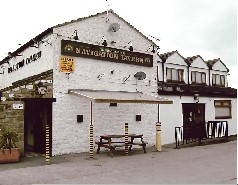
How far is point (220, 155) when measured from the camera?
13117 mm

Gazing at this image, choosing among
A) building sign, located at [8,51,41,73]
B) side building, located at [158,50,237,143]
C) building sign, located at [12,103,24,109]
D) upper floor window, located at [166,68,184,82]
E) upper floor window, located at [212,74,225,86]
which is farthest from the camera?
upper floor window, located at [212,74,225,86]

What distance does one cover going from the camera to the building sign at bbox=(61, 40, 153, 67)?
13.8 m

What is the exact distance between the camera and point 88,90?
14250 mm

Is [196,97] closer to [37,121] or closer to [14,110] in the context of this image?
[37,121]

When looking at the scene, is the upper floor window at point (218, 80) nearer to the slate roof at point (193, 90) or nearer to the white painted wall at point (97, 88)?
the slate roof at point (193, 90)

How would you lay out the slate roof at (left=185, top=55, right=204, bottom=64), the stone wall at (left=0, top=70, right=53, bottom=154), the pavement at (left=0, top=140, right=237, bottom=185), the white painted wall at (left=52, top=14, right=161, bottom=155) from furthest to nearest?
the slate roof at (left=185, top=55, right=204, bottom=64)
the white painted wall at (left=52, top=14, right=161, bottom=155)
the stone wall at (left=0, top=70, right=53, bottom=154)
the pavement at (left=0, top=140, right=237, bottom=185)

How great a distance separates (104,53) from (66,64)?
2181 millimetres

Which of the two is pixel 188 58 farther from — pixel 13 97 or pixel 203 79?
pixel 13 97

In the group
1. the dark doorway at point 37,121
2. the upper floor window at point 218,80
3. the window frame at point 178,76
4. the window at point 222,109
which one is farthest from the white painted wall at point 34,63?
the upper floor window at point 218,80

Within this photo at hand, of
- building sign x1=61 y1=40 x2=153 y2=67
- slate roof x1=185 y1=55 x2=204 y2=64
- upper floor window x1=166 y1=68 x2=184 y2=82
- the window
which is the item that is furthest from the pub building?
slate roof x1=185 y1=55 x2=204 y2=64

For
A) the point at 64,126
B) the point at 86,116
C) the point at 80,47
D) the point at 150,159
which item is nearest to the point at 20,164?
the point at 64,126

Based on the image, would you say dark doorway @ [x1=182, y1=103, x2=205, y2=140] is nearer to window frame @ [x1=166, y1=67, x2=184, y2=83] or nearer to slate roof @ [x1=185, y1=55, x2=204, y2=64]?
window frame @ [x1=166, y1=67, x2=184, y2=83]

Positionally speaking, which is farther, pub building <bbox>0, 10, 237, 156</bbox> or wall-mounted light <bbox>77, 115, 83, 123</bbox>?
wall-mounted light <bbox>77, 115, 83, 123</bbox>

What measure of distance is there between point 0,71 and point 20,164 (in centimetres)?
1495
